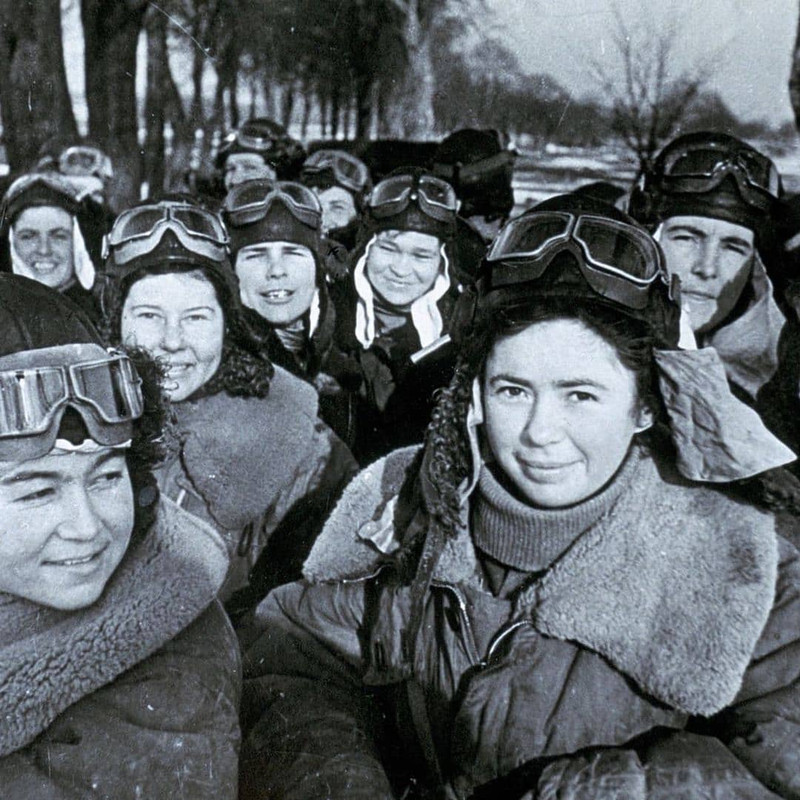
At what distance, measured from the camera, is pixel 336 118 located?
12.5 meters

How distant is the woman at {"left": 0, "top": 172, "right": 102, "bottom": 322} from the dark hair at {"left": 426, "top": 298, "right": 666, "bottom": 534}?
3.02 meters

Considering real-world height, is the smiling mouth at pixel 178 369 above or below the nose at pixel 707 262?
below

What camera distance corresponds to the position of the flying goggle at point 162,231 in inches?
143

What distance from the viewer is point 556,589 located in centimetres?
224

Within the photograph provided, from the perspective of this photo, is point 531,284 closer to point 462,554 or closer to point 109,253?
point 462,554

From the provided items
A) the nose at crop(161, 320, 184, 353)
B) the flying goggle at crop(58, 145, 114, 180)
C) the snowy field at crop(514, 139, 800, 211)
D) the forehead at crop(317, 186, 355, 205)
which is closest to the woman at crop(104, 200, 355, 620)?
the nose at crop(161, 320, 184, 353)

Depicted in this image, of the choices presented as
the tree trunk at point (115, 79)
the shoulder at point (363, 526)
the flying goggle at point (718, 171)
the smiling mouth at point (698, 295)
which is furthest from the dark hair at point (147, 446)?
the tree trunk at point (115, 79)

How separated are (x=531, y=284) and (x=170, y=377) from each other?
5.58 feet

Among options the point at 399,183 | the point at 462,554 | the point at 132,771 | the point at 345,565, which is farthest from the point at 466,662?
the point at 399,183

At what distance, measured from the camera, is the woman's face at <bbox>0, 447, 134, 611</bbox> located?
6.58 ft

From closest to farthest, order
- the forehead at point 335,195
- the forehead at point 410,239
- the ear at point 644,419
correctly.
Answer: the ear at point 644,419 → the forehead at point 410,239 → the forehead at point 335,195

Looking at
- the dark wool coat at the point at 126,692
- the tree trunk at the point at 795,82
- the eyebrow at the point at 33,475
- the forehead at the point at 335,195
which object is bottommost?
the dark wool coat at the point at 126,692

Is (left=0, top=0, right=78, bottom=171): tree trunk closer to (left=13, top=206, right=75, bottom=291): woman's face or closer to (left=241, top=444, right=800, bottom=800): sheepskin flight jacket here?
(left=13, top=206, right=75, bottom=291): woman's face

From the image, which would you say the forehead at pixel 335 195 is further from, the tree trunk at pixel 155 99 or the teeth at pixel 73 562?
the teeth at pixel 73 562
